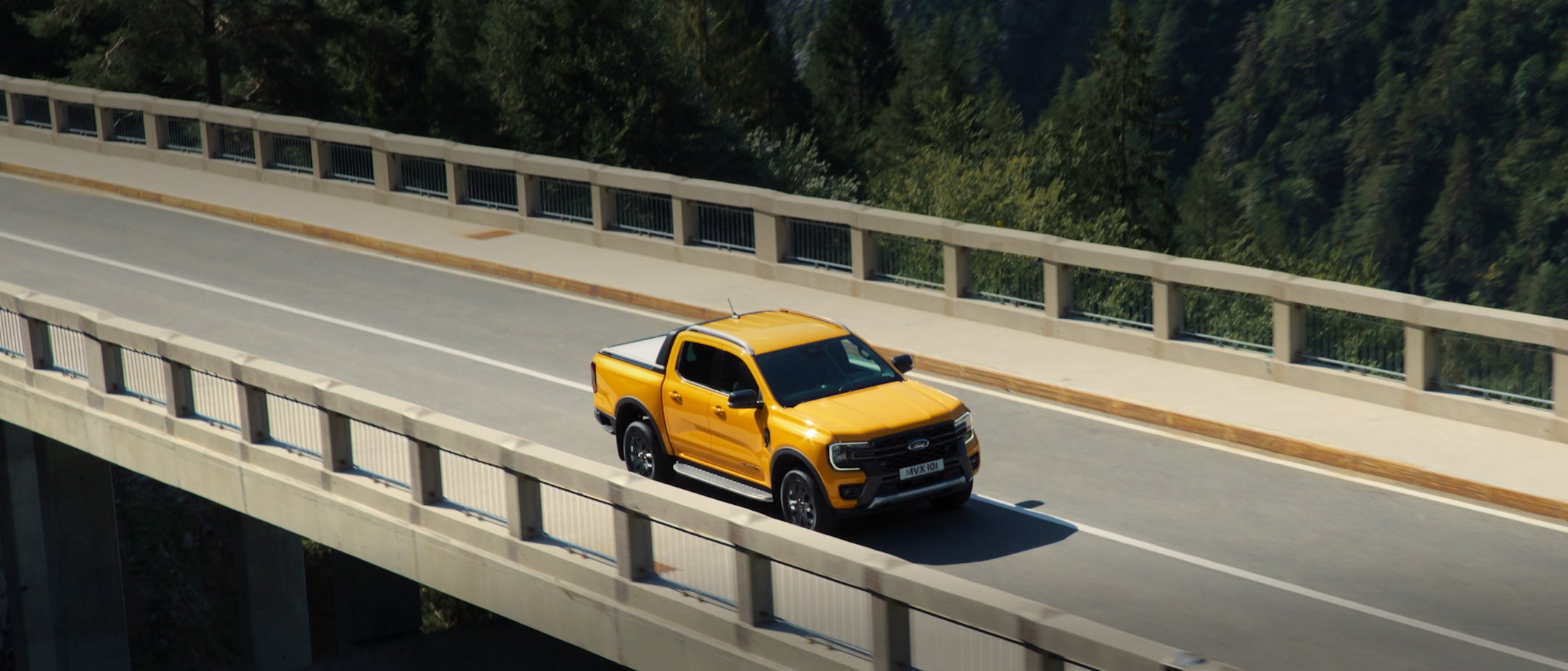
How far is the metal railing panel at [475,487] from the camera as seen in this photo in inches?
539

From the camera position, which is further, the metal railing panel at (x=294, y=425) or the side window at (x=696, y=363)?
the metal railing panel at (x=294, y=425)

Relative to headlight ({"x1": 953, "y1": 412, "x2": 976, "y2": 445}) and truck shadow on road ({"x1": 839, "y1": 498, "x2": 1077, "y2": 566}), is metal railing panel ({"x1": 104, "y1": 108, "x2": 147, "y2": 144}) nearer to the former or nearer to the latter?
truck shadow on road ({"x1": 839, "y1": 498, "x2": 1077, "y2": 566})

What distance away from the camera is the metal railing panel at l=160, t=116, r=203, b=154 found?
33.8 metres

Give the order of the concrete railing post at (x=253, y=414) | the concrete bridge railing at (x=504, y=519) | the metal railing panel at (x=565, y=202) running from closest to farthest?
the concrete bridge railing at (x=504, y=519) < the concrete railing post at (x=253, y=414) < the metal railing panel at (x=565, y=202)

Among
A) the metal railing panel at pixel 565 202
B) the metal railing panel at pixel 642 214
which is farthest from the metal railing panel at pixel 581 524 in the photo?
the metal railing panel at pixel 565 202

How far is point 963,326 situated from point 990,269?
6.00 ft

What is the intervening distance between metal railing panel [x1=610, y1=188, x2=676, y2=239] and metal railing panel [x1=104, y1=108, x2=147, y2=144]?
1381cm

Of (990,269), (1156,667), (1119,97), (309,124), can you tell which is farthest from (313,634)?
(1119,97)

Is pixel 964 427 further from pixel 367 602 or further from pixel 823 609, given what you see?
pixel 367 602

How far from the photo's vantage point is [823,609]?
11.1 metres

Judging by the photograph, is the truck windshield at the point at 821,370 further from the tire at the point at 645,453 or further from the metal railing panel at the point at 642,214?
the metal railing panel at the point at 642,214

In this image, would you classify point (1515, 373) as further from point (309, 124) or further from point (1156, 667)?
point (309, 124)

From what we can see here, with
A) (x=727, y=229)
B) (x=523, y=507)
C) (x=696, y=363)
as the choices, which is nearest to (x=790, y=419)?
(x=696, y=363)

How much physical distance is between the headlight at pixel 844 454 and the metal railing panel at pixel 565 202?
14.5 metres
